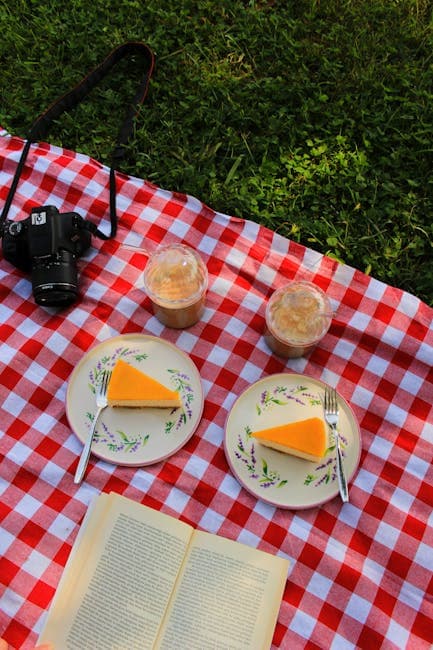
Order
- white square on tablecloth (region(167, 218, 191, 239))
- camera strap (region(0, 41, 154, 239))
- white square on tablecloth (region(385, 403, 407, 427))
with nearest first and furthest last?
white square on tablecloth (region(385, 403, 407, 427)) < white square on tablecloth (region(167, 218, 191, 239)) < camera strap (region(0, 41, 154, 239))

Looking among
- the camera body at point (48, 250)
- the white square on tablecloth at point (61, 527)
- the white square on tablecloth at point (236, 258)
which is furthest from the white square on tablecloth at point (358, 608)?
the camera body at point (48, 250)

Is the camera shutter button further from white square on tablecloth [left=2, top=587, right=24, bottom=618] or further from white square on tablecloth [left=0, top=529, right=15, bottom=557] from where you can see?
white square on tablecloth [left=2, top=587, right=24, bottom=618]

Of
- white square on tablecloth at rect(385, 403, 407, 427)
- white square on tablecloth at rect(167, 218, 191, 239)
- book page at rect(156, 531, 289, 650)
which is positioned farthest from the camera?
white square on tablecloth at rect(167, 218, 191, 239)

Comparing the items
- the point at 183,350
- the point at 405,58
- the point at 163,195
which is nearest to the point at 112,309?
the point at 183,350

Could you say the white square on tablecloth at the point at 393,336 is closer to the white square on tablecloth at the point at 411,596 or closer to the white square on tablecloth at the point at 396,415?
the white square on tablecloth at the point at 396,415

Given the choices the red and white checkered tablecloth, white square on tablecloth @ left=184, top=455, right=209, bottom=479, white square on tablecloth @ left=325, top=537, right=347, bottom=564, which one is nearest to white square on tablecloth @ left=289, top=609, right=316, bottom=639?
→ the red and white checkered tablecloth

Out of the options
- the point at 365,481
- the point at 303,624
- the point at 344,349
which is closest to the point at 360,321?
the point at 344,349

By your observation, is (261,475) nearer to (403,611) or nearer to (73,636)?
(403,611)

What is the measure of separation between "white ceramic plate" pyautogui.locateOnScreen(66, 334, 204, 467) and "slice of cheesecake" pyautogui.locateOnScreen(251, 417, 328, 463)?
0.19 meters

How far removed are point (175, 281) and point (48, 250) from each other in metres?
0.35

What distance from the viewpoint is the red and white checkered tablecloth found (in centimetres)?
→ 116

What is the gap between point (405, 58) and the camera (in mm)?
1819

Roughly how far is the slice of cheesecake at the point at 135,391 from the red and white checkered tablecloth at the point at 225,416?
0.12m

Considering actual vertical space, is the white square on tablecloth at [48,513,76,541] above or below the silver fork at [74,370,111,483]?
below
